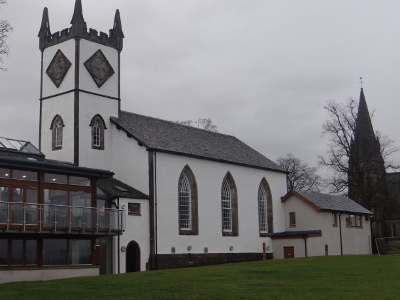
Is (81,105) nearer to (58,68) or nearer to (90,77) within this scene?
(90,77)

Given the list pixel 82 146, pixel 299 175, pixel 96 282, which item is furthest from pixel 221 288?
pixel 299 175

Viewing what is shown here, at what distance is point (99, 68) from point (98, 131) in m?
5.12

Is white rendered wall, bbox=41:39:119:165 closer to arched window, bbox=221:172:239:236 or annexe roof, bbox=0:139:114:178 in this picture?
annexe roof, bbox=0:139:114:178

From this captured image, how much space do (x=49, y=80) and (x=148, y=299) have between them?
32.1m

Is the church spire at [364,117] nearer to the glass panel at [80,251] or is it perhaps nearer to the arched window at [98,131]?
the arched window at [98,131]

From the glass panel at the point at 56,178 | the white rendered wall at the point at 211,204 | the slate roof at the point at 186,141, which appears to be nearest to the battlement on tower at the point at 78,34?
the slate roof at the point at 186,141

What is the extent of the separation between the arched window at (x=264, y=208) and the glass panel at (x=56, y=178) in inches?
986

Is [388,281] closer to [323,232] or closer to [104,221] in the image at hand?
[104,221]

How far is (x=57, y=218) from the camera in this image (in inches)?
1294

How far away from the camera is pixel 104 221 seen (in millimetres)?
36156

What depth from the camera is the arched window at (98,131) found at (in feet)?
153

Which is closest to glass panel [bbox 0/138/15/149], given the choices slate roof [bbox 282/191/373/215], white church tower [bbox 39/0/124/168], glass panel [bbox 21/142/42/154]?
glass panel [bbox 21/142/42/154]

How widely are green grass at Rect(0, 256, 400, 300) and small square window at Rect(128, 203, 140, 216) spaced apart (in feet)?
44.1

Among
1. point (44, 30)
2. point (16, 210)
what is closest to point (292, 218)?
point (44, 30)
